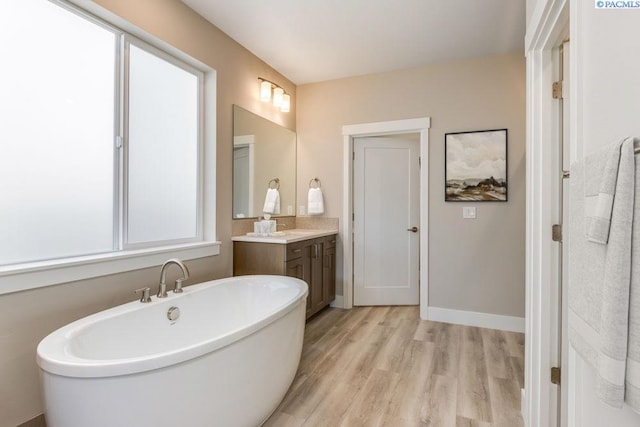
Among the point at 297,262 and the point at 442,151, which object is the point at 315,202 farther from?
the point at 442,151

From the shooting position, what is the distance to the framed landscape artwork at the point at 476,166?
3176mm

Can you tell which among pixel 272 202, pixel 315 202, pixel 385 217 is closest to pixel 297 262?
pixel 272 202

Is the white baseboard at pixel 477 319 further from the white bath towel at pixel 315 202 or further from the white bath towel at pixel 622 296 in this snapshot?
the white bath towel at pixel 622 296

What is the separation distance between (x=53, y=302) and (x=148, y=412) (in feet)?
3.23

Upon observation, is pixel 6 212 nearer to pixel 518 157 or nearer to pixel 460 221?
pixel 460 221

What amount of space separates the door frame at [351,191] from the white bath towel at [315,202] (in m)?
0.27

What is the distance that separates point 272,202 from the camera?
3586 mm

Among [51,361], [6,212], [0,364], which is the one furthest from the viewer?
[6,212]

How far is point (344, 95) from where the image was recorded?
12.6 ft

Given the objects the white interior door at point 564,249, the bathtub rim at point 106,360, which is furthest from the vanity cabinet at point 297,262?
the white interior door at point 564,249

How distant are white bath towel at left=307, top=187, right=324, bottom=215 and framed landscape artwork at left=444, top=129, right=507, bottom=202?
4.55ft

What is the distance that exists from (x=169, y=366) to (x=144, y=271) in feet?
3.90

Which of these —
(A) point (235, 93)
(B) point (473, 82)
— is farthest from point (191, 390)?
(B) point (473, 82)

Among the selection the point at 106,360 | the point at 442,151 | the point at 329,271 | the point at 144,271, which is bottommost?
the point at 329,271
